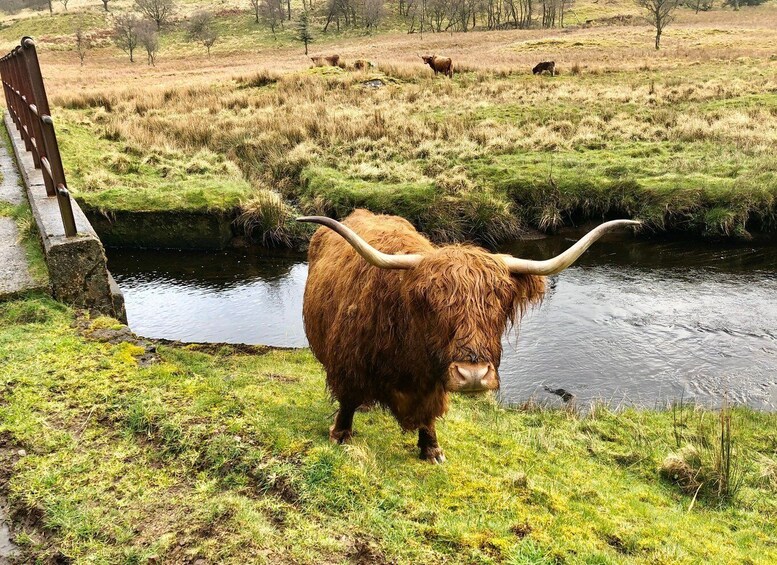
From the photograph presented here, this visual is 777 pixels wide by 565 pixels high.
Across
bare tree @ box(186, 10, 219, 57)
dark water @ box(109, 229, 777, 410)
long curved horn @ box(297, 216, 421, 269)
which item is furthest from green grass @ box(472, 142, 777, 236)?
bare tree @ box(186, 10, 219, 57)

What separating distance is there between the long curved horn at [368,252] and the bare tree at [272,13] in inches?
2969

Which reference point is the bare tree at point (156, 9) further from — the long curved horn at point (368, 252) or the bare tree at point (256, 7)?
the long curved horn at point (368, 252)

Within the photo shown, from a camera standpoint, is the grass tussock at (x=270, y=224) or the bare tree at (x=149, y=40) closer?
the grass tussock at (x=270, y=224)

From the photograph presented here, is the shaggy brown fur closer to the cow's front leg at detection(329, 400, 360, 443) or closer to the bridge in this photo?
the cow's front leg at detection(329, 400, 360, 443)

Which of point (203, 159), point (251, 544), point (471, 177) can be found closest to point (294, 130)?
point (203, 159)

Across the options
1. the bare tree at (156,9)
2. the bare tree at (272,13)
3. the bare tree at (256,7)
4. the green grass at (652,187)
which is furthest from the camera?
the bare tree at (256,7)

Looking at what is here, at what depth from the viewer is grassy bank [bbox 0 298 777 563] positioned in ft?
8.84

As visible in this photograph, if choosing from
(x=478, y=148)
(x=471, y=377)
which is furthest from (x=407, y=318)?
(x=478, y=148)

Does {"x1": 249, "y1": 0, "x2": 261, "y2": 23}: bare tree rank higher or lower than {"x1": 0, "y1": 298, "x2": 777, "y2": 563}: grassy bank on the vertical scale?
higher

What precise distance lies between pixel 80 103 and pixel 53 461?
23.4 m

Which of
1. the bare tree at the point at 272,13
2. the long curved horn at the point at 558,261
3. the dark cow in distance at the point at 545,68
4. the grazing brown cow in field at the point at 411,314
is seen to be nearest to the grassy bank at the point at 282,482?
the grazing brown cow in field at the point at 411,314

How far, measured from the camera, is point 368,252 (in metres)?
3.23

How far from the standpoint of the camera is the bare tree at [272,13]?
2876 inches

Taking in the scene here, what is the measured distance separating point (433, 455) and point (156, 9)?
8453 cm
